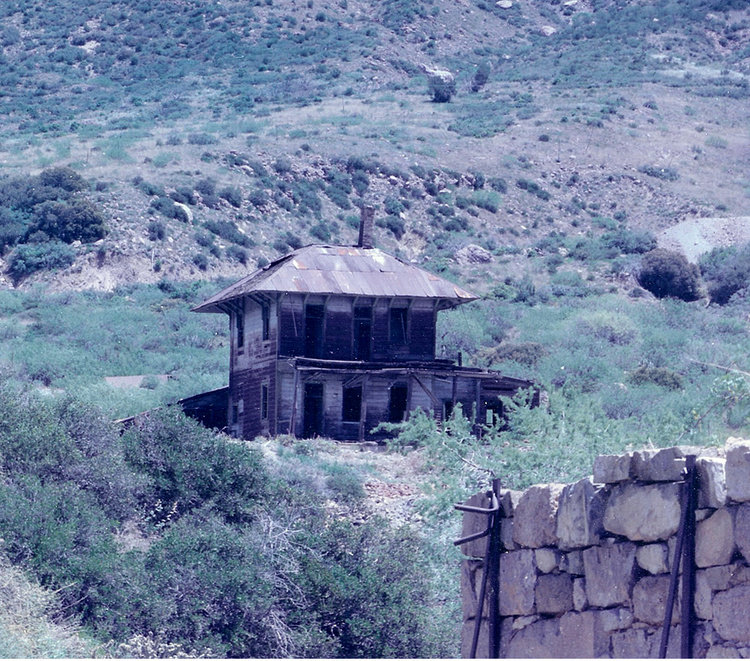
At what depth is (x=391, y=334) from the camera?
36031mm

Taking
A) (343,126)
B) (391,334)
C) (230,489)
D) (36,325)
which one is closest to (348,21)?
(343,126)

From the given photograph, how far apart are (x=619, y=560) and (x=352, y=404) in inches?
1045

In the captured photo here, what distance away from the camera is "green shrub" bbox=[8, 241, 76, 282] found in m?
56.2

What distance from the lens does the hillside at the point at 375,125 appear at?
62.9 meters

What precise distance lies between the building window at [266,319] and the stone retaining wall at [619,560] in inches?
1012

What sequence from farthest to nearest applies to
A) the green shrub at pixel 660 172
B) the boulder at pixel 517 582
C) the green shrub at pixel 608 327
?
the green shrub at pixel 660 172 → the green shrub at pixel 608 327 → the boulder at pixel 517 582

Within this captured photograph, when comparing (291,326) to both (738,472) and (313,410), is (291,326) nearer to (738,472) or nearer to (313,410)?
(313,410)

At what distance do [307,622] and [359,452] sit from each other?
13.6 m

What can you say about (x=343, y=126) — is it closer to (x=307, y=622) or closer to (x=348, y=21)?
(x=348, y=21)

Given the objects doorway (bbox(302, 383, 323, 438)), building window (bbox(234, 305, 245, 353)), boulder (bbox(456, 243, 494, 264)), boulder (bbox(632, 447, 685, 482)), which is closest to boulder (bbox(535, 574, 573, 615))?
boulder (bbox(632, 447, 685, 482))

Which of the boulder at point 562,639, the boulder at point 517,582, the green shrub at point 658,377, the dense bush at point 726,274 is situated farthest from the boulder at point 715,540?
the dense bush at point 726,274

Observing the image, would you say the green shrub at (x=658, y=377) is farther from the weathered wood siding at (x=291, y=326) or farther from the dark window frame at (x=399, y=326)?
the weathered wood siding at (x=291, y=326)

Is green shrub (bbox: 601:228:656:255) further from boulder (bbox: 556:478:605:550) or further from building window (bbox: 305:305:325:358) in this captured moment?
boulder (bbox: 556:478:605:550)

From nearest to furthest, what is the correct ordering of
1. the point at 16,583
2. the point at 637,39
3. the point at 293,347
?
the point at 16,583 → the point at 293,347 → the point at 637,39
